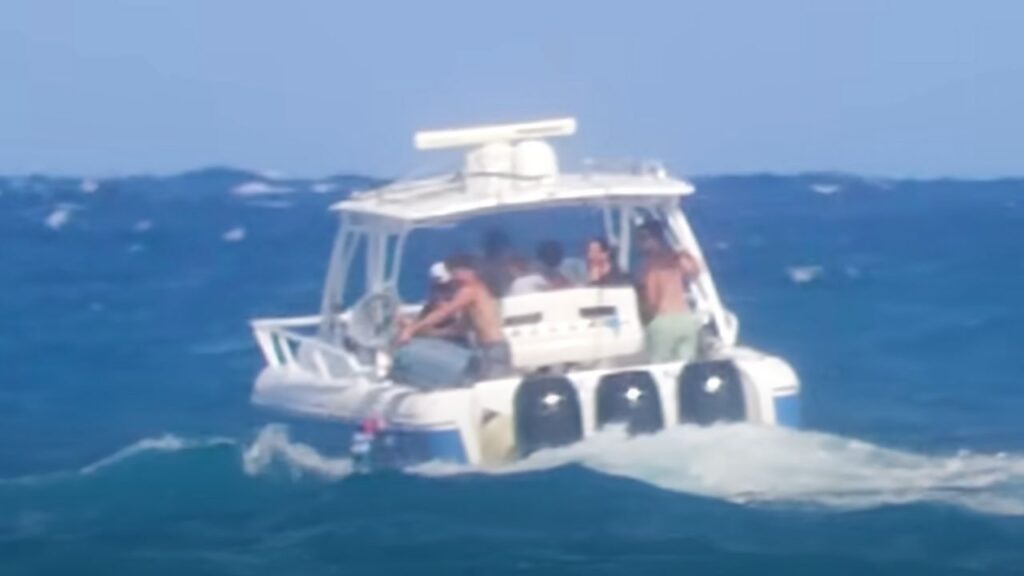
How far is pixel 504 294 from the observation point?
62.4ft

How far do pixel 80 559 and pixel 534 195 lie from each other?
13.1 feet

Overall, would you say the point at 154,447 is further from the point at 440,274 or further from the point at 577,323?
the point at 577,323

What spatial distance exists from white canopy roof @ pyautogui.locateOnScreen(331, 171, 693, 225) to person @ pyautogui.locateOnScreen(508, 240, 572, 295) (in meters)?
0.42

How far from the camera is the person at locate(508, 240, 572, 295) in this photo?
1897 centimetres

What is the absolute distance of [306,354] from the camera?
1942cm

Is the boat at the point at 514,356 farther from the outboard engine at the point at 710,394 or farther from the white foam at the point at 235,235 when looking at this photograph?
the white foam at the point at 235,235

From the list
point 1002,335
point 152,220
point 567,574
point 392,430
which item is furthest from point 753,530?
point 152,220

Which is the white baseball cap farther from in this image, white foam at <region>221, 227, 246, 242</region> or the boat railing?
white foam at <region>221, 227, 246, 242</region>

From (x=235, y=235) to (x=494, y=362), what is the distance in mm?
30874

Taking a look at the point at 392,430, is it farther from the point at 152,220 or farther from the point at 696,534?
the point at 152,220

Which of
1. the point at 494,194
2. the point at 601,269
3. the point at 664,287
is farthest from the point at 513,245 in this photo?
the point at 664,287

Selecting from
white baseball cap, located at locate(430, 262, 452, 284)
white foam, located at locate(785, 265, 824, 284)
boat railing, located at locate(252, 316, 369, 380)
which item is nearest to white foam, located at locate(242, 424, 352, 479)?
boat railing, located at locate(252, 316, 369, 380)

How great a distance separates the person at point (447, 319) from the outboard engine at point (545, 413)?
1.02 metres

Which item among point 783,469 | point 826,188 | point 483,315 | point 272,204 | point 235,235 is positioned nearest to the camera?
point 783,469
